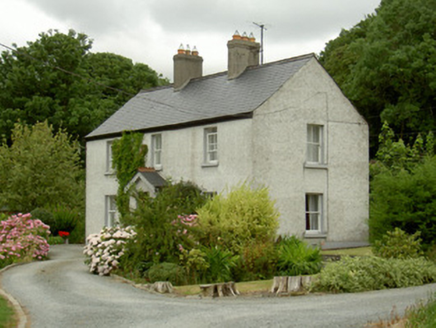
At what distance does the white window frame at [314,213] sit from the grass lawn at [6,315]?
15.8 m

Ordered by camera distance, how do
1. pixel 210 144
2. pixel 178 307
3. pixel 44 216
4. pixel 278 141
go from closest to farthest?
1. pixel 178 307
2. pixel 278 141
3. pixel 210 144
4. pixel 44 216

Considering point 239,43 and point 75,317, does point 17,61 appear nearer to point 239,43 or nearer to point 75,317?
point 239,43

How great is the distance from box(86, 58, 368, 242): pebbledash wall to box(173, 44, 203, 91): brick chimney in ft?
13.8

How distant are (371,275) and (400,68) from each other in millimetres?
24765

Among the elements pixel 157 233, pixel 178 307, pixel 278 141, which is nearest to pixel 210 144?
pixel 278 141

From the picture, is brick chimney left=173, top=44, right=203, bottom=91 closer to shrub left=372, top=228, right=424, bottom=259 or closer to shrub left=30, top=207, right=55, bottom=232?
shrub left=30, top=207, right=55, bottom=232

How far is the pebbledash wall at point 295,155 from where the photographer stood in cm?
2773

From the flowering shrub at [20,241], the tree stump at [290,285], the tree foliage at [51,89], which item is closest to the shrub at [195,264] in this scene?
the tree stump at [290,285]

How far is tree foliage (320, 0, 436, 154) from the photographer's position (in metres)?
40.1

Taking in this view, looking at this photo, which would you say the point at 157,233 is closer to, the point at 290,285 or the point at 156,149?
the point at 290,285

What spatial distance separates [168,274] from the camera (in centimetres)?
1977

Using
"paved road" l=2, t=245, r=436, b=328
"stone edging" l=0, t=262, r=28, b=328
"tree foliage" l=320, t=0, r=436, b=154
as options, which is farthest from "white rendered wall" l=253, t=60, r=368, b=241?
"stone edging" l=0, t=262, r=28, b=328

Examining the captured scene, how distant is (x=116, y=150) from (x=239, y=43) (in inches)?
310

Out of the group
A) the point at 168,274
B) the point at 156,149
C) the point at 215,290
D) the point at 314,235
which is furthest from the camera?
the point at 156,149
